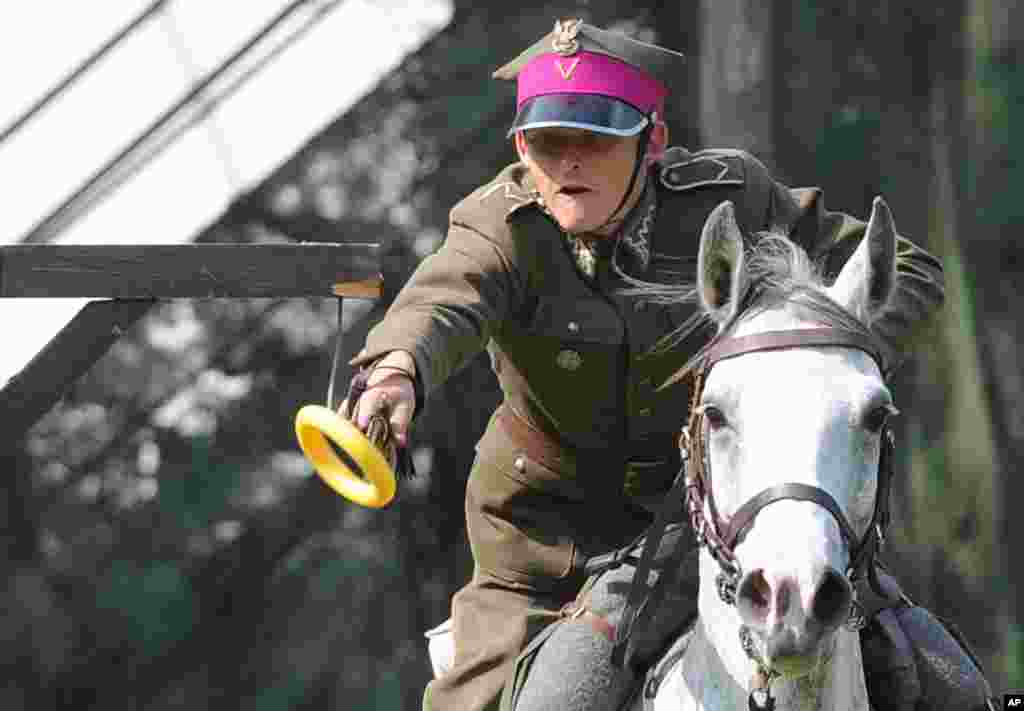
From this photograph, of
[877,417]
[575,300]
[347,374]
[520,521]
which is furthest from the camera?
[347,374]

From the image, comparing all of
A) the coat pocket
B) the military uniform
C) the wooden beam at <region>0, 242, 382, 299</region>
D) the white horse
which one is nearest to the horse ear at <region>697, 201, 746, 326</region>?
the white horse

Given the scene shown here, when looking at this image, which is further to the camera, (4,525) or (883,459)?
(4,525)

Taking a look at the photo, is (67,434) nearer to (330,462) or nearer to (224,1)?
(224,1)

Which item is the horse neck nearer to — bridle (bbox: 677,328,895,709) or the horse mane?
bridle (bbox: 677,328,895,709)

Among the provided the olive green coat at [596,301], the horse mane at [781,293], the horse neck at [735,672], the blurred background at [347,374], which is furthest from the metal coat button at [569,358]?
the blurred background at [347,374]

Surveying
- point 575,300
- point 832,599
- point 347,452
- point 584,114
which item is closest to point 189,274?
point 575,300

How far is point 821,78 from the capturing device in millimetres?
10617

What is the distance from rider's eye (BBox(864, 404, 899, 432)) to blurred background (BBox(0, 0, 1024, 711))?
18.6 feet

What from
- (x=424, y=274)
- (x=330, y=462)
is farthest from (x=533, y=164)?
(x=330, y=462)

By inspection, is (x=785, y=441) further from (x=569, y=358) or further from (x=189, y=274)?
(x=189, y=274)

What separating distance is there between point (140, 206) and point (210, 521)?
6.69ft

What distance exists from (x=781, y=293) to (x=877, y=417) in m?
0.33

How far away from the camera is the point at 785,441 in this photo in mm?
3973

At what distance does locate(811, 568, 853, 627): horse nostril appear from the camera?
12.6 feet
